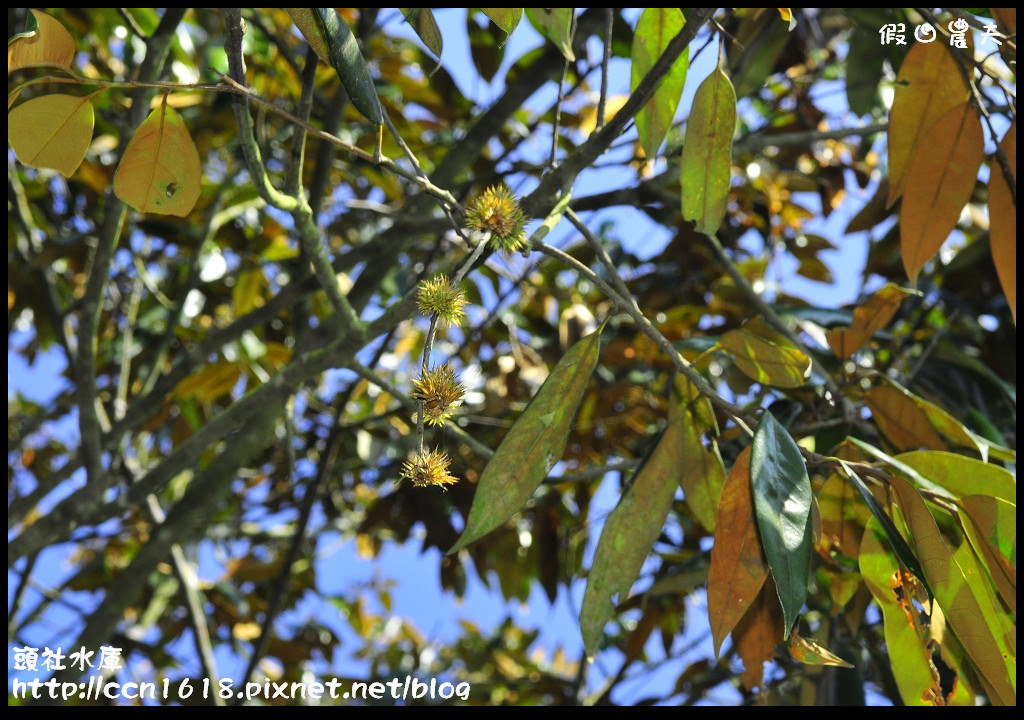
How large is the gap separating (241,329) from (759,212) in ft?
3.25

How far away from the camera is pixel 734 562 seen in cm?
67

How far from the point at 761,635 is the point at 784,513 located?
0.30 meters

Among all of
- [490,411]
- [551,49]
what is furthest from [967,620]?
[551,49]

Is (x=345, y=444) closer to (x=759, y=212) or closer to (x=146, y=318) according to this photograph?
(x=146, y=318)

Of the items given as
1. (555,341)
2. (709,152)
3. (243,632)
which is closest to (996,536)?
(709,152)

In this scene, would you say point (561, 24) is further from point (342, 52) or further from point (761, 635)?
point (761, 635)

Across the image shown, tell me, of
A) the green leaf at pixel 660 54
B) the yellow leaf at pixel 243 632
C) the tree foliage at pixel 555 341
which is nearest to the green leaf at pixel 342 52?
the tree foliage at pixel 555 341

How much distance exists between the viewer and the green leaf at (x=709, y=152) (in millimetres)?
770

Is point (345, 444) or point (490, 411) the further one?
point (345, 444)

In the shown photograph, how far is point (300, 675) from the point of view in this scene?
2.13 meters

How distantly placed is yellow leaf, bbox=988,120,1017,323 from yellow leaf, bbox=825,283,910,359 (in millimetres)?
170

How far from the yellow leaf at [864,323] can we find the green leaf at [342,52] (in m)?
0.61

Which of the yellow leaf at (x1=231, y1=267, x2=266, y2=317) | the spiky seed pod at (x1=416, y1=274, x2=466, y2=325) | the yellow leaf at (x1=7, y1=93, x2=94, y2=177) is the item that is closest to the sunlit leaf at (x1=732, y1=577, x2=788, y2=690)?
the spiky seed pod at (x1=416, y1=274, x2=466, y2=325)

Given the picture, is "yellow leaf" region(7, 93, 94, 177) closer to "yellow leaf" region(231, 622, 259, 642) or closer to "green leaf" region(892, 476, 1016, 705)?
"green leaf" region(892, 476, 1016, 705)
